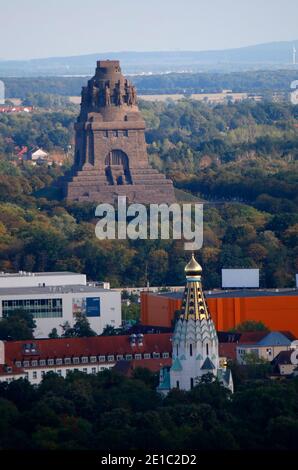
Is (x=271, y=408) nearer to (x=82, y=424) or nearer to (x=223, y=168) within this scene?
(x=82, y=424)

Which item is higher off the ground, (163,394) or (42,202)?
(42,202)

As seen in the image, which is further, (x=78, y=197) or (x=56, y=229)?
(x=78, y=197)

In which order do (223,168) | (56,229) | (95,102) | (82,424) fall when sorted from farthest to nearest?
(223,168)
(95,102)
(56,229)
(82,424)

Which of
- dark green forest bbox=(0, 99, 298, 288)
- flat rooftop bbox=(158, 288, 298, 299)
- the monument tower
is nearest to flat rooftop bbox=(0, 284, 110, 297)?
flat rooftop bbox=(158, 288, 298, 299)

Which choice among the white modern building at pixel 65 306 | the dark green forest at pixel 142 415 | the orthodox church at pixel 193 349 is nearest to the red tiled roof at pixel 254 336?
the white modern building at pixel 65 306

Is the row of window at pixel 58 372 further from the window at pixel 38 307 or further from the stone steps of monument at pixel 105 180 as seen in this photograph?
the stone steps of monument at pixel 105 180

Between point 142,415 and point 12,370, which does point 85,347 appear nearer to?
point 12,370
